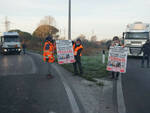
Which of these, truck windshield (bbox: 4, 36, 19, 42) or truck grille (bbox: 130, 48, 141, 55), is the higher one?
truck windshield (bbox: 4, 36, 19, 42)

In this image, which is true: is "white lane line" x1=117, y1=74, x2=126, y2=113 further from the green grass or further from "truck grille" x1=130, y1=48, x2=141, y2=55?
"truck grille" x1=130, y1=48, x2=141, y2=55

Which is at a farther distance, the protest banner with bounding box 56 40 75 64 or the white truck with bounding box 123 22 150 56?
the white truck with bounding box 123 22 150 56

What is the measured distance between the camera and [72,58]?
26.7 ft

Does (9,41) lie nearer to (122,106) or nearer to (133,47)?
(133,47)

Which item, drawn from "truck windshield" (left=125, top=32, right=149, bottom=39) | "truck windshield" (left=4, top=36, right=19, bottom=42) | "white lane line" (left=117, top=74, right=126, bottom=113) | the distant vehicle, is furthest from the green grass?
"truck windshield" (left=4, top=36, right=19, bottom=42)

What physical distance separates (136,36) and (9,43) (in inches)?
598

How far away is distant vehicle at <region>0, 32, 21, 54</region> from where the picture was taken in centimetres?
2184

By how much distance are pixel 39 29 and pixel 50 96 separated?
37.8 metres

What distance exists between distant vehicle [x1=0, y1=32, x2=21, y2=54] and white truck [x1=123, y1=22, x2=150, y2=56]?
13.3 m

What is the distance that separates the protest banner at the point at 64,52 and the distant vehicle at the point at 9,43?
51.4 ft

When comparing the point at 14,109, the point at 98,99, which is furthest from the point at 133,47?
the point at 14,109

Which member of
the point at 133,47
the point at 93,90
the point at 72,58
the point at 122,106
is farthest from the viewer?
the point at 133,47

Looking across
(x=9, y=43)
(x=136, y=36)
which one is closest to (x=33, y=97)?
(x=136, y=36)

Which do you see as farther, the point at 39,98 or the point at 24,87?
the point at 24,87
